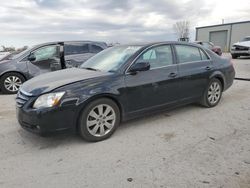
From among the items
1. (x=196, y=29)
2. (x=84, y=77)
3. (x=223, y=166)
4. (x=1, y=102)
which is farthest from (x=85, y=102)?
(x=196, y=29)

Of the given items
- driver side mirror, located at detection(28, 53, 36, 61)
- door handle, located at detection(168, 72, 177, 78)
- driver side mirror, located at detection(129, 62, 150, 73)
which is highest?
driver side mirror, located at detection(129, 62, 150, 73)

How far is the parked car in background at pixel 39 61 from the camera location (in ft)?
25.3

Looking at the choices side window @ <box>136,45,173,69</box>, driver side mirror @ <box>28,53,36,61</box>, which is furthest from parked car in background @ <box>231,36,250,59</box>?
side window @ <box>136,45,173,69</box>

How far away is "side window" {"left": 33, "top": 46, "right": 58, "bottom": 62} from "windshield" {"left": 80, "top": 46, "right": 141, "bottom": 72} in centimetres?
363

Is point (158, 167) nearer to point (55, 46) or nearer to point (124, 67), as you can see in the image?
point (124, 67)

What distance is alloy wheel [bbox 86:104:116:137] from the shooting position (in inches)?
150

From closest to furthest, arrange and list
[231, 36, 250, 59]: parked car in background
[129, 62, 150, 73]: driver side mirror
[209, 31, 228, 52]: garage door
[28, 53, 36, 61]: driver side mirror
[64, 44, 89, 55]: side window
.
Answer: [129, 62, 150, 73]: driver side mirror < [28, 53, 36, 61]: driver side mirror < [64, 44, 89, 55]: side window < [231, 36, 250, 59]: parked car in background < [209, 31, 228, 52]: garage door

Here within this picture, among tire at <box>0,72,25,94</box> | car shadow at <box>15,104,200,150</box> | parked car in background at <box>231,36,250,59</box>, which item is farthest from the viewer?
parked car in background at <box>231,36,250,59</box>

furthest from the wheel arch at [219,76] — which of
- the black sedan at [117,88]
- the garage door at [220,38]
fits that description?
the garage door at [220,38]

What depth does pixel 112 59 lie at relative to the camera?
462 centimetres

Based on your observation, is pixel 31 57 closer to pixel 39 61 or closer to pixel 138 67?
pixel 39 61

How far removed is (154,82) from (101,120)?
3.75 feet

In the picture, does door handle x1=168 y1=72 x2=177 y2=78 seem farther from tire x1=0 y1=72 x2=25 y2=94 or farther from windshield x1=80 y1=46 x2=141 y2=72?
tire x1=0 y1=72 x2=25 y2=94

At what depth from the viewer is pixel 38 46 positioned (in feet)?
26.7
